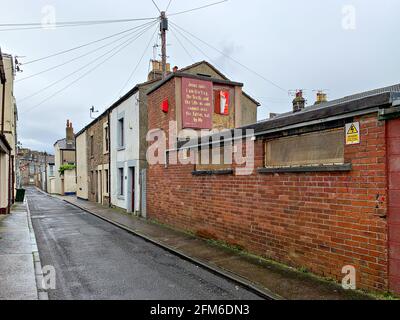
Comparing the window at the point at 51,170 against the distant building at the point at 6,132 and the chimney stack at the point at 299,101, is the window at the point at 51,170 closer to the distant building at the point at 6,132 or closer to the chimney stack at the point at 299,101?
the distant building at the point at 6,132

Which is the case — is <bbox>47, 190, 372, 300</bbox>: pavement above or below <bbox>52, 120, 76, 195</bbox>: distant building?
below

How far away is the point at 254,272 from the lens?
610 centimetres

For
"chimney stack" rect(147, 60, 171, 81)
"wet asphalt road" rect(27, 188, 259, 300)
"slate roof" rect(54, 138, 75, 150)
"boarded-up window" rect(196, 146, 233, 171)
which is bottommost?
"wet asphalt road" rect(27, 188, 259, 300)

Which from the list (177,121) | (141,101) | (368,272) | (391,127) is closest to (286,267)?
(368,272)

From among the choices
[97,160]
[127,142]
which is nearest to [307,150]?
[127,142]

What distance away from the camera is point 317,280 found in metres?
5.54

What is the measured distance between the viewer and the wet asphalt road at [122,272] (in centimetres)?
522

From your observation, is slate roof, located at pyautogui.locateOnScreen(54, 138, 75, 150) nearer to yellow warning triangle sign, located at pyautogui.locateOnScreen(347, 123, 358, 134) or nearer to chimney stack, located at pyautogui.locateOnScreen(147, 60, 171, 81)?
chimney stack, located at pyautogui.locateOnScreen(147, 60, 171, 81)

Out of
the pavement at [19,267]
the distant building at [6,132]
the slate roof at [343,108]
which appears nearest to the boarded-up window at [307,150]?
the slate roof at [343,108]

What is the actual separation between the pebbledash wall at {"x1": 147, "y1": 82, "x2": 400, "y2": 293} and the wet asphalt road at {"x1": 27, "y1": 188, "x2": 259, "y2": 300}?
1.46m

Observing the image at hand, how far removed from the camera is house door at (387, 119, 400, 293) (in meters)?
4.52

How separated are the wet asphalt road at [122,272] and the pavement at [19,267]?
26cm

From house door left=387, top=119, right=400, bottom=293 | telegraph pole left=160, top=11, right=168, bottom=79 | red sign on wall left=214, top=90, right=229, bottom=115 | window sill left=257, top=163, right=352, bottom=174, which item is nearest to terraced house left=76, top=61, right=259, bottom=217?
red sign on wall left=214, top=90, right=229, bottom=115
